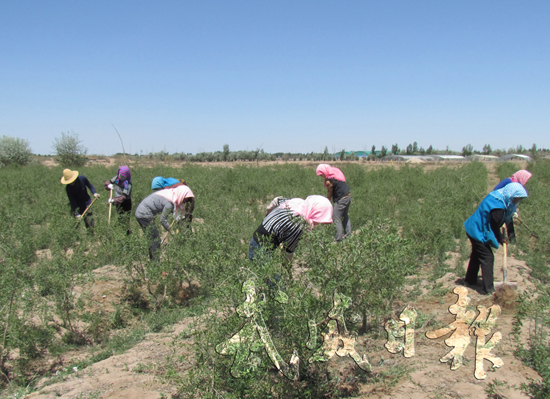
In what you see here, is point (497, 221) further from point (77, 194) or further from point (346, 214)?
point (77, 194)

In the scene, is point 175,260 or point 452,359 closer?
point 452,359

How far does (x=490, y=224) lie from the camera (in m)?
4.36

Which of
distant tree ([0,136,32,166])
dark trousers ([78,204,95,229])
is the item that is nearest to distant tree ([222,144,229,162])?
distant tree ([0,136,32,166])

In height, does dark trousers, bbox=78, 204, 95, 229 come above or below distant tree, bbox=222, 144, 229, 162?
below

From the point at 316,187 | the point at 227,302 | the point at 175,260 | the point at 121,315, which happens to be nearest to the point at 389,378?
the point at 227,302

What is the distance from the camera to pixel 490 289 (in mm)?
4406

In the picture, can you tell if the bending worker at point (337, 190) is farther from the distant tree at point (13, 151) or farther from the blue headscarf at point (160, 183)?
the distant tree at point (13, 151)

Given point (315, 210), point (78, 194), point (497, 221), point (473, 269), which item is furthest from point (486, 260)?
point (78, 194)

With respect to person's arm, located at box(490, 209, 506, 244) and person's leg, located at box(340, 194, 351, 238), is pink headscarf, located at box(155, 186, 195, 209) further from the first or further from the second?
person's arm, located at box(490, 209, 506, 244)

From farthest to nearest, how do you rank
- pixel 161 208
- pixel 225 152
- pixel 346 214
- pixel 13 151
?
pixel 225 152 → pixel 13 151 → pixel 346 214 → pixel 161 208

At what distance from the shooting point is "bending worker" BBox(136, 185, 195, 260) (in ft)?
16.4

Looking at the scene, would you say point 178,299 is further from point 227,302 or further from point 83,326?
point 227,302

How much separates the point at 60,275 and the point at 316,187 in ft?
28.6

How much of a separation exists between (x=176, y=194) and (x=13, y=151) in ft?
88.7
